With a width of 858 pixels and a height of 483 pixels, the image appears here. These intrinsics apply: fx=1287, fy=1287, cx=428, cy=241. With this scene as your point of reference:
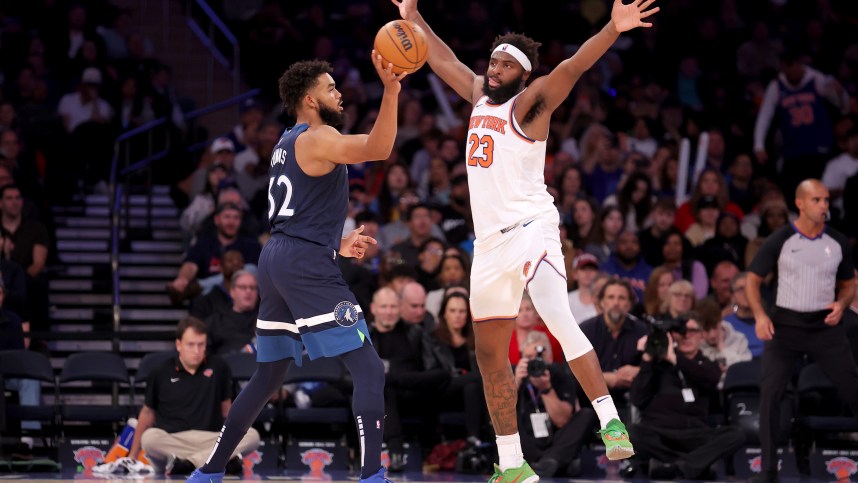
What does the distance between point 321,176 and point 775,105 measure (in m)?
11.1

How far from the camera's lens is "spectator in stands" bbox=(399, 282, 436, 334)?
1234 centimetres

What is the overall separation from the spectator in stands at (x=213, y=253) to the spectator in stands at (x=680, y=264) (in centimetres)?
436

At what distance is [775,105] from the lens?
17.0m

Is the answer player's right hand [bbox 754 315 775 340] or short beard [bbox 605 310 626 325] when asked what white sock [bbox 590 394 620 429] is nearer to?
player's right hand [bbox 754 315 775 340]

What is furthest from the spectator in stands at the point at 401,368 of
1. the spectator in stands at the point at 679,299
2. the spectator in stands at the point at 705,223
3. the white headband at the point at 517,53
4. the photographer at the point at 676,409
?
the white headband at the point at 517,53

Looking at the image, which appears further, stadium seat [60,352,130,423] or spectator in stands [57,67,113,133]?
spectator in stands [57,67,113,133]

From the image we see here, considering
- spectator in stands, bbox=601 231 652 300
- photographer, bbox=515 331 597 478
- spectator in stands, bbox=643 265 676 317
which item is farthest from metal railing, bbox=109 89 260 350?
spectator in stands, bbox=643 265 676 317

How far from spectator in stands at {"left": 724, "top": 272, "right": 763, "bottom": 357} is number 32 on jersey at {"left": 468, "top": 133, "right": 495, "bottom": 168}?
564 centimetres

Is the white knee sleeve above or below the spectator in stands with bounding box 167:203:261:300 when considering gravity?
below

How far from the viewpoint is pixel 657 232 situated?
14.3 metres

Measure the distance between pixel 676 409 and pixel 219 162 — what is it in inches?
264

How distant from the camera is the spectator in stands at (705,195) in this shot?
48.9ft

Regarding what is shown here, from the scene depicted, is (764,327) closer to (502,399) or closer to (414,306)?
(502,399)

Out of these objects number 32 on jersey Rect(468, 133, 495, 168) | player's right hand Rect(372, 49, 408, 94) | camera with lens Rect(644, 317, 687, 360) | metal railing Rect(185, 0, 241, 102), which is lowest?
camera with lens Rect(644, 317, 687, 360)
